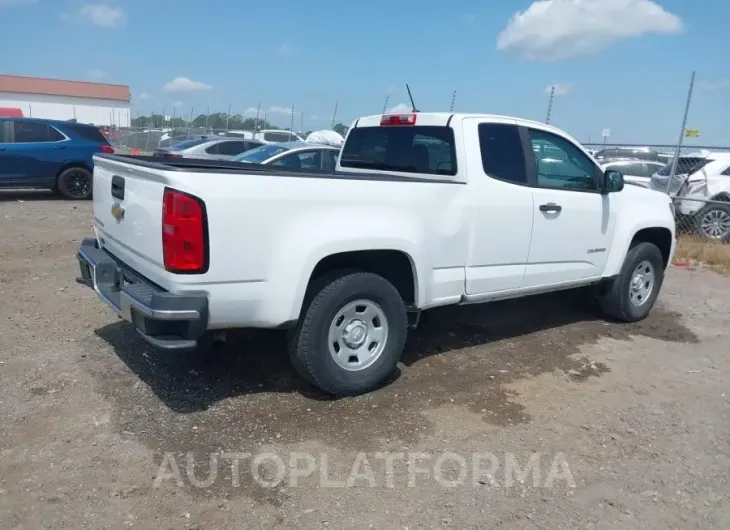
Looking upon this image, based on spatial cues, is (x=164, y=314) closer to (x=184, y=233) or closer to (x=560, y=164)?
(x=184, y=233)

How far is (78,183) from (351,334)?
10639 millimetres

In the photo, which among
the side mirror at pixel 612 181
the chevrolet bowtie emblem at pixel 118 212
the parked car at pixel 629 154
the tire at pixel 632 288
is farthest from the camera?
the parked car at pixel 629 154

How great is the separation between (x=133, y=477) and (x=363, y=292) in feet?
5.54

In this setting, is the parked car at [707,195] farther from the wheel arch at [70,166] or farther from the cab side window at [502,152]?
the wheel arch at [70,166]

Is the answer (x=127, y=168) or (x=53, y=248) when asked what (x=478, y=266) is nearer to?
(x=127, y=168)

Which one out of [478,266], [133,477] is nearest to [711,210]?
[478,266]

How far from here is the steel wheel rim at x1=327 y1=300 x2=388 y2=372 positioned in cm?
401

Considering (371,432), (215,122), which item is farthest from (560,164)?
(215,122)

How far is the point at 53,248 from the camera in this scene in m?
8.09

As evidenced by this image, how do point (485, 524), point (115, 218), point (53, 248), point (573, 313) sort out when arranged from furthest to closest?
point (53, 248)
point (573, 313)
point (115, 218)
point (485, 524)

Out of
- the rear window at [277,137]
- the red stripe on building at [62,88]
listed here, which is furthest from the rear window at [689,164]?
the red stripe on building at [62,88]

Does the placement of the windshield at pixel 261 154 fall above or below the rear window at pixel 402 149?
below

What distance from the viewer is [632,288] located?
240 inches
